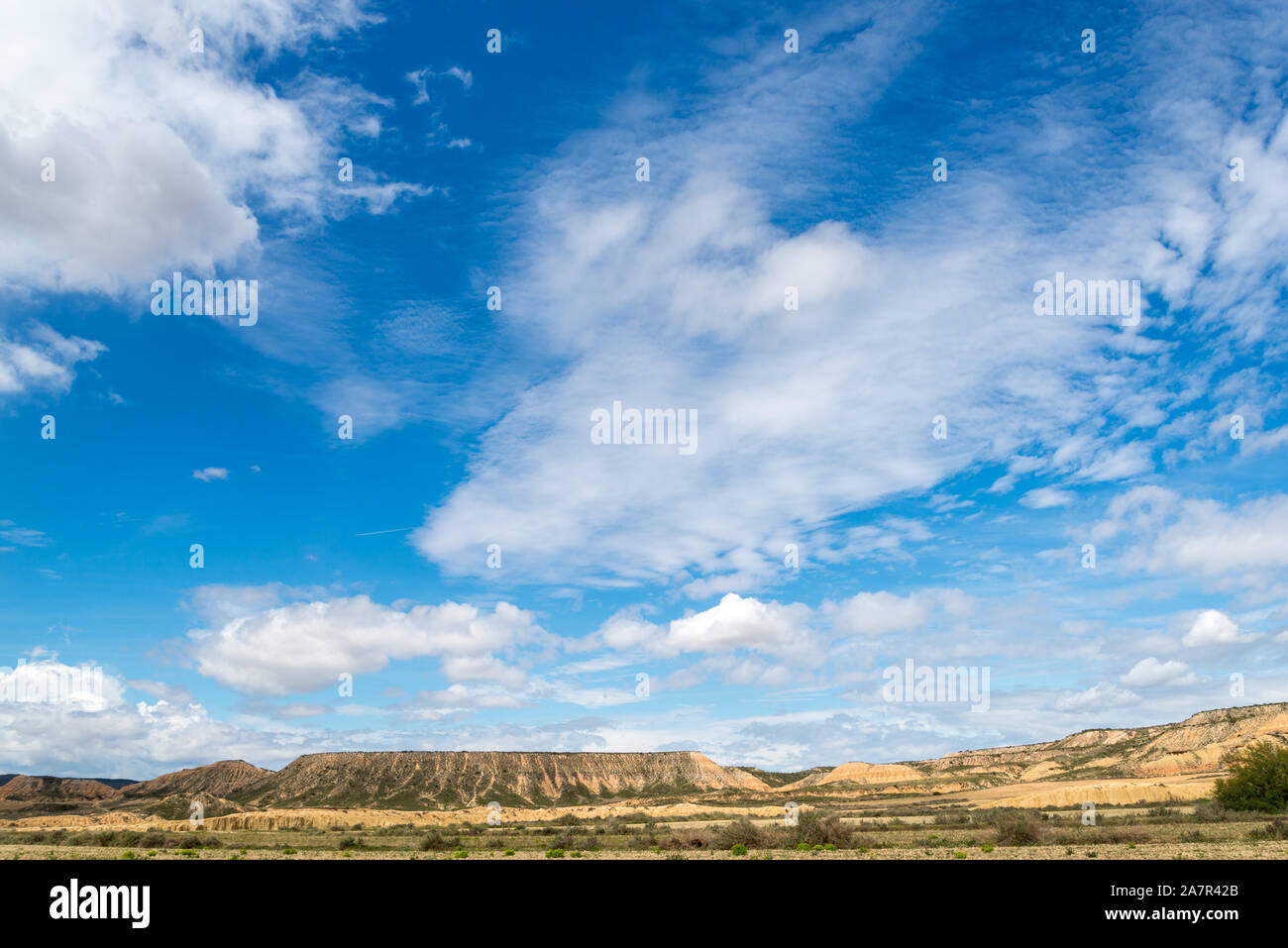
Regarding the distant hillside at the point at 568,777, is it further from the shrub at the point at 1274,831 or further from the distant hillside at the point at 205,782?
the shrub at the point at 1274,831

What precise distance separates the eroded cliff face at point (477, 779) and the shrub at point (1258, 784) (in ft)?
361

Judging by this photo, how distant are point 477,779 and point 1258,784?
12723cm

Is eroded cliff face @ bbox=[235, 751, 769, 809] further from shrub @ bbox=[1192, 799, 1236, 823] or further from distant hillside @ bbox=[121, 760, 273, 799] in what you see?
shrub @ bbox=[1192, 799, 1236, 823]

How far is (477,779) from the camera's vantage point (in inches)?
5728

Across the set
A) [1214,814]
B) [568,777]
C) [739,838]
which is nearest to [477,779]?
[568,777]

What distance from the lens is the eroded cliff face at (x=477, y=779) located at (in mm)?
133625

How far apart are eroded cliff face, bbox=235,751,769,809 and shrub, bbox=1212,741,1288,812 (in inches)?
4334

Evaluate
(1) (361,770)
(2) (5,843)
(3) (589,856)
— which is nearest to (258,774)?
(1) (361,770)

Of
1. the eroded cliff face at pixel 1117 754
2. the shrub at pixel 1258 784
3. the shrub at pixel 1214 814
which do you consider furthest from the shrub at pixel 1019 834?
the eroded cliff face at pixel 1117 754

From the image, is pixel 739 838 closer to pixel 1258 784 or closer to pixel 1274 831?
pixel 1274 831

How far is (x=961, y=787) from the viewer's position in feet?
382
